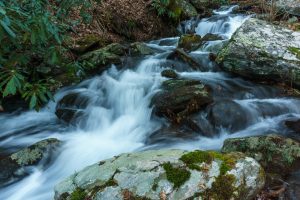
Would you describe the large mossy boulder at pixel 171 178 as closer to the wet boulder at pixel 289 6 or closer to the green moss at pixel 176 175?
the green moss at pixel 176 175

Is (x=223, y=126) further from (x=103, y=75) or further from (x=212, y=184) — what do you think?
(x=103, y=75)

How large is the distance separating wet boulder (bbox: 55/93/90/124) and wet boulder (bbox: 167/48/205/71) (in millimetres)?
2442

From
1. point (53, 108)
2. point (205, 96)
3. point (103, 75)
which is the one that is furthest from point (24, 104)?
point (205, 96)

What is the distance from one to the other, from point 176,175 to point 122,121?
11.6 feet

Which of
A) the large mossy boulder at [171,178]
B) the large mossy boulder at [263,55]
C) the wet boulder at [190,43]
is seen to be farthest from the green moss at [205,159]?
the wet boulder at [190,43]

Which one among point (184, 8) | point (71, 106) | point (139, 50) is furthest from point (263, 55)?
point (184, 8)

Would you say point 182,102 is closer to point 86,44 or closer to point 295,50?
point 295,50

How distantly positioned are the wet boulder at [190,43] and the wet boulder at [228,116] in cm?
355

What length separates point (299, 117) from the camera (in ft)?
19.1

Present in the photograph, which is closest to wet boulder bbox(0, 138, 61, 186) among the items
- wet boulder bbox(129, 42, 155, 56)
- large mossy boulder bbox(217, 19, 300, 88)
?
large mossy boulder bbox(217, 19, 300, 88)

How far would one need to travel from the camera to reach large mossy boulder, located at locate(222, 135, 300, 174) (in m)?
3.95

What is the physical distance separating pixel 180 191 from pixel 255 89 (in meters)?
4.43

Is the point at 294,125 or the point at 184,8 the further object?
the point at 184,8

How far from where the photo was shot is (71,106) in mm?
6836
